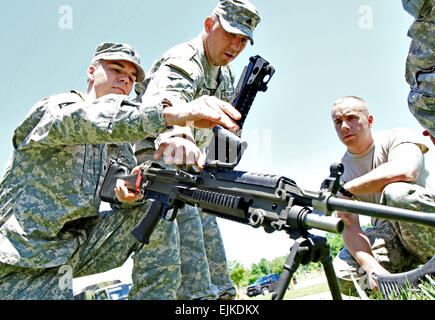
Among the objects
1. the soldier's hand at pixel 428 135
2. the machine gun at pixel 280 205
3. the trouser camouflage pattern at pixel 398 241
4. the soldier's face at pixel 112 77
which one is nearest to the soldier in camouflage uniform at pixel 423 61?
the soldier's hand at pixel 428 135

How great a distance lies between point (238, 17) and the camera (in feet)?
14.0

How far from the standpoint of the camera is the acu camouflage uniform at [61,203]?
3053 millimetres

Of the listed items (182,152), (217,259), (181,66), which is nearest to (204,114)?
(182,152)

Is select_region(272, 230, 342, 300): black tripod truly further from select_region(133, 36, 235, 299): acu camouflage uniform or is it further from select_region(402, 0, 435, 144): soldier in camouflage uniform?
select_region(402, 0, 435, 144): soldier in camouflage uniform

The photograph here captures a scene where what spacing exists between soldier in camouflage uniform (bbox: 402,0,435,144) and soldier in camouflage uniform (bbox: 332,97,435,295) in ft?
1.45

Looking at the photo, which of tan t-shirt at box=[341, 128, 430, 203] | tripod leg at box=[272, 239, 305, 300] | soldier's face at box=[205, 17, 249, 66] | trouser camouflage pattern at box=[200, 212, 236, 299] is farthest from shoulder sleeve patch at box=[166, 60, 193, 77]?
tripod leg at box=[272, 239, 305, 300]

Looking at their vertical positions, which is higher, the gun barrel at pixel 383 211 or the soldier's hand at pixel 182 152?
the soldier's hand at pixel 182 152

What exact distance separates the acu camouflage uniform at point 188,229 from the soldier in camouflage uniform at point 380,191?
133 cm

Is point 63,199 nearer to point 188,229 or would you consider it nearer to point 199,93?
point 188,229

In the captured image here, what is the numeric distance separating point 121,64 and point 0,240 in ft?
6.99

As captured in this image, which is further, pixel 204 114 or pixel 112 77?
pixel 112 77

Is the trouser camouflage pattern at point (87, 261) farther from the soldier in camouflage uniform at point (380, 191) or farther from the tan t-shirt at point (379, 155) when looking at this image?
the tan t-shirt at point (379, 155)

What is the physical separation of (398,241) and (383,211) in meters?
2.44

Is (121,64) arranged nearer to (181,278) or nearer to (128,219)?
(128,219)
